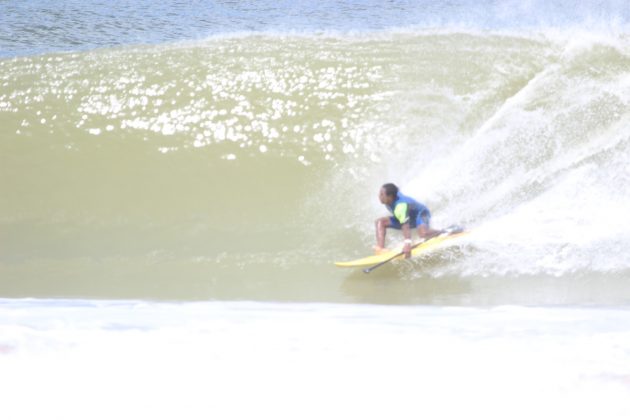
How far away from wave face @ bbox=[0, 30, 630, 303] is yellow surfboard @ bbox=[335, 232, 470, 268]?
0.11m

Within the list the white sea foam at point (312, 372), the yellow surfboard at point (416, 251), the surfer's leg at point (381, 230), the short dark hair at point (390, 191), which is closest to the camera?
the white sea foam at point (312, 372)

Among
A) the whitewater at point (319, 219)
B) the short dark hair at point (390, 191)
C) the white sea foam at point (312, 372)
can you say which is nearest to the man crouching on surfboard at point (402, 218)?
the short dark hair at point (390, 191)

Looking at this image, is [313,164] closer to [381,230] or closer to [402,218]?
[381,230]

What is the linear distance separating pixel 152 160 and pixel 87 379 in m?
9.31

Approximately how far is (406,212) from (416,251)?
1.08ft

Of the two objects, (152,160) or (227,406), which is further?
(152,160)

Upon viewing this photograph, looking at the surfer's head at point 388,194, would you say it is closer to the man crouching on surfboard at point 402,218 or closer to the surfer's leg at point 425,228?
the man crouching on surfboard at point 402,218

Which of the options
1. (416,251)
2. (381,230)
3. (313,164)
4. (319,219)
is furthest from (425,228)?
(313,164)

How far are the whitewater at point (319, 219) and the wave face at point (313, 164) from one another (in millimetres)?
33

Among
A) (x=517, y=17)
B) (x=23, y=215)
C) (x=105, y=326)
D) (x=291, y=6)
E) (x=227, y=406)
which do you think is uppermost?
(x=291, y=6)

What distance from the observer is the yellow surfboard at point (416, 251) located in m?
7.41

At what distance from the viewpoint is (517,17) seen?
51.4ft

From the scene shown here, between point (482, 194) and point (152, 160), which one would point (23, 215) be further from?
point (482, 194)

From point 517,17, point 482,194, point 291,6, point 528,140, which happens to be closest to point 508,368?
point 482,194
